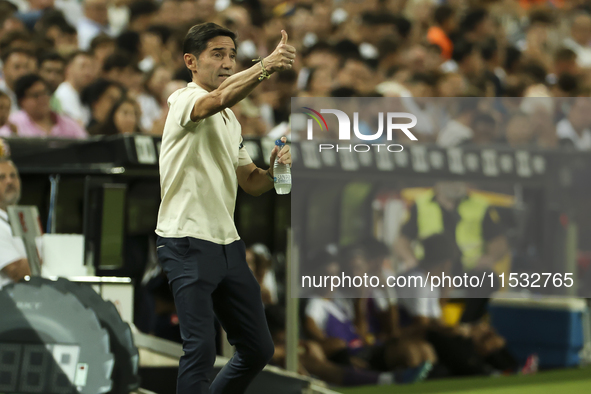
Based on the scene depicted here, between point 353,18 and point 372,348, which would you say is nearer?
point 372,348

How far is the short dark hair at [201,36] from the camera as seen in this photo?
3305mm

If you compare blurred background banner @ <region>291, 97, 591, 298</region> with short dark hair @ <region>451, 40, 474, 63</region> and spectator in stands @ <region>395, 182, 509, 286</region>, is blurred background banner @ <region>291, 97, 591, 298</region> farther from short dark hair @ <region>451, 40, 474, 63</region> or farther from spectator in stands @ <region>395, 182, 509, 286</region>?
short dark hair @ <region>451, 40, 474, 63</region>

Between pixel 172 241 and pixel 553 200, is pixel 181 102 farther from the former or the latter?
pixel 553 200

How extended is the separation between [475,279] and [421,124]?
4.45ft

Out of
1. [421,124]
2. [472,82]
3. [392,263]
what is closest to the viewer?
[392,263]

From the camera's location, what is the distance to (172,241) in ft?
10.8

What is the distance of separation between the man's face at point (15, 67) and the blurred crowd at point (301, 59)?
11mm

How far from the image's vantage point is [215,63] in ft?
10.9

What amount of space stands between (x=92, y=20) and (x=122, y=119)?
3052 mm

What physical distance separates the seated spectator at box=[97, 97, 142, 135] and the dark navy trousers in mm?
2918

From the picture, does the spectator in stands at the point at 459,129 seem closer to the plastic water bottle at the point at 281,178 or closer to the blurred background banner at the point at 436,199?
the blurred background banner at the point at 436,199

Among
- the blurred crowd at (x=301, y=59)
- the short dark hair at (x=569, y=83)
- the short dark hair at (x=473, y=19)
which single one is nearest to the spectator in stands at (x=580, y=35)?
the blurred crowd at (x=301, y=59)

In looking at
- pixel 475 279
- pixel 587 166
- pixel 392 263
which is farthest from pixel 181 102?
pixel 587 166

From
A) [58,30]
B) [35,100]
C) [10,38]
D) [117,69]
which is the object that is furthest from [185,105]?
[58,30]
